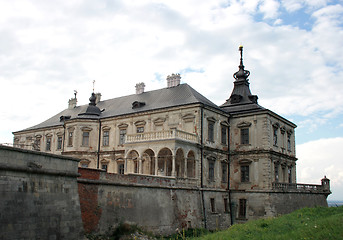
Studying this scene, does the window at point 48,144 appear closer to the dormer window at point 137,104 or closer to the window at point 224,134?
the dormer window at point 137,104

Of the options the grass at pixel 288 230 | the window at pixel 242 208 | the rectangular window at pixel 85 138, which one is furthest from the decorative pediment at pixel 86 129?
the grass at pixel 288 230

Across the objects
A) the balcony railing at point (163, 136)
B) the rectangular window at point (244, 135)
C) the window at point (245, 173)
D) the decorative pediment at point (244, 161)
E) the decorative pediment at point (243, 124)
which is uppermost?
the decorative pediment at point (243, 124)

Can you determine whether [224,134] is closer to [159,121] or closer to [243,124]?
[243,124]

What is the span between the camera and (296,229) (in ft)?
51.6

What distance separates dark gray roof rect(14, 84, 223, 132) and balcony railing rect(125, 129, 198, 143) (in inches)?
117

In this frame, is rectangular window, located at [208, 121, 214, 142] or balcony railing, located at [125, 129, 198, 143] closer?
balcony railing, located at [125, 129, 198, 143]

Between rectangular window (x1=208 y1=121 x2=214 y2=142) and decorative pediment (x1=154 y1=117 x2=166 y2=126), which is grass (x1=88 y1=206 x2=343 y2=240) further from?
decorative pediment (x1=154 y1=117 x2=166 y2=126)

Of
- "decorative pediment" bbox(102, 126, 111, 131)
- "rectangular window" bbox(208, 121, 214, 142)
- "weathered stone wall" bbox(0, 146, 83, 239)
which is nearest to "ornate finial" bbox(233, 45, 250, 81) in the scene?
"rectangular window" bbox(208, 121, 214, 142)

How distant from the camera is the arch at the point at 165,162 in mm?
27909

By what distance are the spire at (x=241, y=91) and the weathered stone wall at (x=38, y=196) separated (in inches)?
797

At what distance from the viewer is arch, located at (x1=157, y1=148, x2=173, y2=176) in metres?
27.9

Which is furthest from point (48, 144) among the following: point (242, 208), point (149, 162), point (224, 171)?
point (242, 208)

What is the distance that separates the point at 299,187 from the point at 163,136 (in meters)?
14.3

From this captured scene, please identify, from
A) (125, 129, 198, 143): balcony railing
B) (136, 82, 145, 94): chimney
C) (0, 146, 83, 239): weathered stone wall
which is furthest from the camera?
(136, 82, 145, 94): chimney
